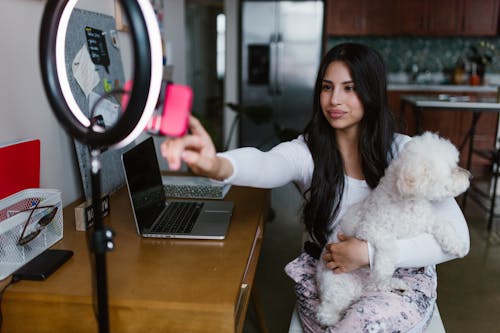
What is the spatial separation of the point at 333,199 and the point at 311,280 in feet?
0.88

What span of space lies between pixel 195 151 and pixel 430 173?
1.97ft

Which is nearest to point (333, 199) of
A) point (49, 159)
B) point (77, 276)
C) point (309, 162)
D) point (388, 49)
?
point (309, 162)

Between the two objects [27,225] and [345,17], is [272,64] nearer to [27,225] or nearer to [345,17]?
[345,17]

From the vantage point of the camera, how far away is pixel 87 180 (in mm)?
1541

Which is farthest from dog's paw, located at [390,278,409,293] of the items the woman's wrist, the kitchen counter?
the kitchen counter

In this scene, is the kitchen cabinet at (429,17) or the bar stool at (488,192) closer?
the bar stool at (488,192)

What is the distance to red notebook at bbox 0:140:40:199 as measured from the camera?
1.23m

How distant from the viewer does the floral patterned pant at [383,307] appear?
1.19 m

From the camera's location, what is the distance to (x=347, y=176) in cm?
152

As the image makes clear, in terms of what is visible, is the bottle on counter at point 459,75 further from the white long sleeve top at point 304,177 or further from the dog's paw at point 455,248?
the dog's paw at point 455,248

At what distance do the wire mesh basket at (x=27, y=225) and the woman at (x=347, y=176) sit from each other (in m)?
0.50

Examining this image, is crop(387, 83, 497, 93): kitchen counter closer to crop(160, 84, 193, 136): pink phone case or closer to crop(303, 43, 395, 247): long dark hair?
crop(303, 43, 395, 247): long dark hair

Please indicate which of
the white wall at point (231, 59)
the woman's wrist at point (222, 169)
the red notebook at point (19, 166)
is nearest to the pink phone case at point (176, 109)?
the woman's wrist at point (222, 169)

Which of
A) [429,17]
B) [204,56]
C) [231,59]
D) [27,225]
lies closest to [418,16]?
[429,17]
